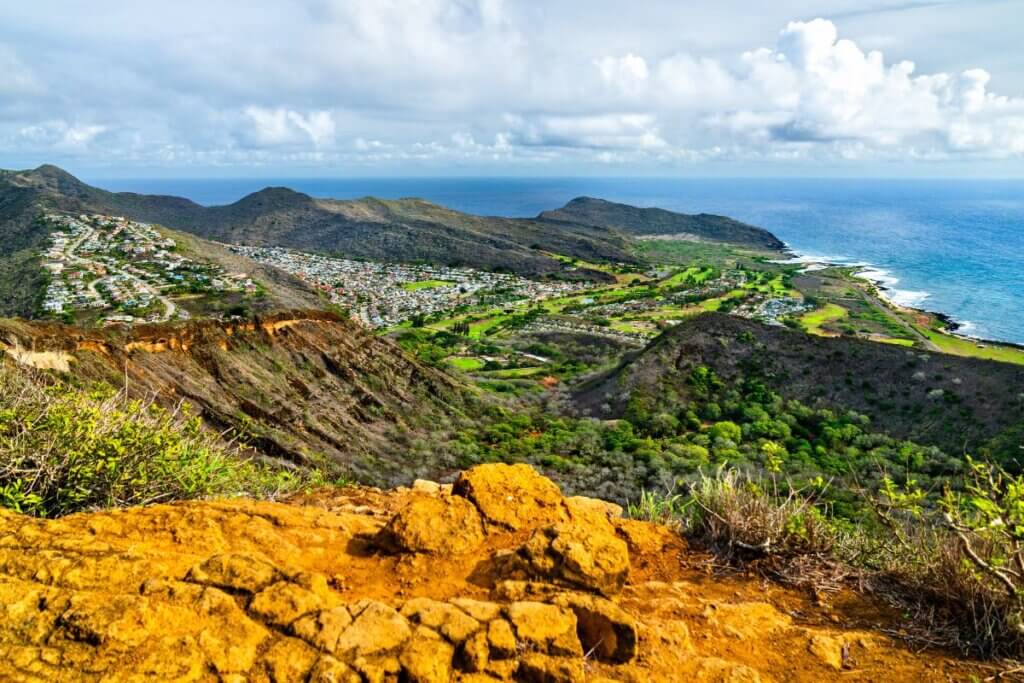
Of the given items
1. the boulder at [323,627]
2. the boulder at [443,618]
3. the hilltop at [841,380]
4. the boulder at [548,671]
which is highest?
the boulder at [323,627]

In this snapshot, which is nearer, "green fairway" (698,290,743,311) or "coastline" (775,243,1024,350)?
"coastline" (775,243,1024,350)

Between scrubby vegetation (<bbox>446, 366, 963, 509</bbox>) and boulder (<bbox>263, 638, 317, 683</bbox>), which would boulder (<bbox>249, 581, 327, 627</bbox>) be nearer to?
boulder (<bbox>263, 638, 317, 683</bbox>)

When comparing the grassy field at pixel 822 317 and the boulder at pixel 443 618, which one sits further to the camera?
the grassy field at pixel 822 317

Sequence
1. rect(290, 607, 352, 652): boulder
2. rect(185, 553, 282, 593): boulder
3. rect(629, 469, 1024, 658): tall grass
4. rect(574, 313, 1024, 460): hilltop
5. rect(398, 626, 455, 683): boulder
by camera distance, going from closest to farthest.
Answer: rect(398, 626, 455, 683): boulder → rect(290, 607, 352, 652): boulder → rect(185, 553, 282, 593): boulder → rect(629, 469, 1024, 658): tall grass → rect(574, 313, 1024, 460): hilltop

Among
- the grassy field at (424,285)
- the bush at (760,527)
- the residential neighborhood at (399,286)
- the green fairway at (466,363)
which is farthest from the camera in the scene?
the grassy field at (424,285)

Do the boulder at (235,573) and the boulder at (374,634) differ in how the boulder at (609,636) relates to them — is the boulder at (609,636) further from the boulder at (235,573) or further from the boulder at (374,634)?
the boulder at (235,573)

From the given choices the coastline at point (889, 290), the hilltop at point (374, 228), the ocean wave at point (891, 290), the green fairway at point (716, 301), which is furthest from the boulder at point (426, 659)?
the hilltop at point (374, 228)

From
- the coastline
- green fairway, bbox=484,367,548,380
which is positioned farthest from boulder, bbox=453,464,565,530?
the coastline

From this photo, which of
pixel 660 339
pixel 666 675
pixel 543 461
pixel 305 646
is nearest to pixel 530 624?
pixel 666 675
